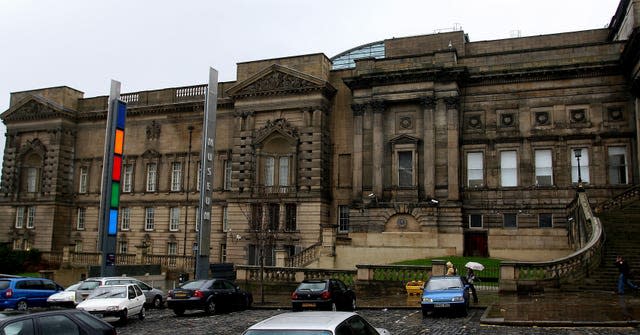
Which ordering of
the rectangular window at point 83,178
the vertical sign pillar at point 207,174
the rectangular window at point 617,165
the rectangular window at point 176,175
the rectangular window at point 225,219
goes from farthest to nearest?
the rectangular window at point 83,178
the rectangular window at point 176,175
the rectangular window at point 225,219
the rectangular window at point 617,165
the vertical sign pillar at point 207,174

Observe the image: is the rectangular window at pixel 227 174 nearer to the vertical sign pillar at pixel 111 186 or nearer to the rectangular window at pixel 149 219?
the rectangular window at pixel 149 219

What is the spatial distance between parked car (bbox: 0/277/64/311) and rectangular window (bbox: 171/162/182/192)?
2685cm

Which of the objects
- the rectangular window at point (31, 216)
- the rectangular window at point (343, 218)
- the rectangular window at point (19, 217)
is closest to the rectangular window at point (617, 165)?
the rectangular window at point (343, 218)

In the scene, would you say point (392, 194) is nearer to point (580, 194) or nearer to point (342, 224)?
point (342, 224)

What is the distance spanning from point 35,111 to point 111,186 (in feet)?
88.3

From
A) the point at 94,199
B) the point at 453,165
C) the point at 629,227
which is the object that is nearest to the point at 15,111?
the point at 94,199

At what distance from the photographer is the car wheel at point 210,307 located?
2428 centimetres

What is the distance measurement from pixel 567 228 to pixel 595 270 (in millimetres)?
13103

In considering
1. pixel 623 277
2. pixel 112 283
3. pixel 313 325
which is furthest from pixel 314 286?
pixel 313 325

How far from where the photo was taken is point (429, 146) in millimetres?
43531

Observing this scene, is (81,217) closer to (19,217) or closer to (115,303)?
A: (19,217)

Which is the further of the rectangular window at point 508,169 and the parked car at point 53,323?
the rectangular window at point 508,169

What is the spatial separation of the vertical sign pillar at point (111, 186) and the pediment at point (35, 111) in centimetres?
2105

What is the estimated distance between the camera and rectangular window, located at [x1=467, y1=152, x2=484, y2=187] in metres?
43.9
